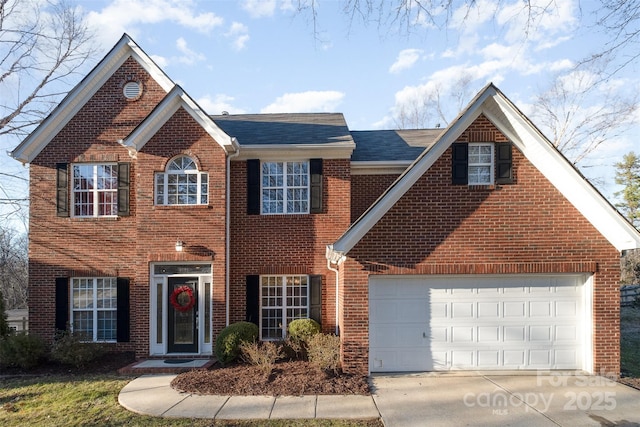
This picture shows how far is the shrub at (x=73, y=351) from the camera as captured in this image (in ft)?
32.8

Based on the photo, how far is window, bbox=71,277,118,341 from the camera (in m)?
11.5

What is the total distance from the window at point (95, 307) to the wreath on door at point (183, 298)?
2.23 meters

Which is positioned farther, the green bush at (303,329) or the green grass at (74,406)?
the green bush at (303,329)

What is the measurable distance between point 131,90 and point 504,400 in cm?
1240

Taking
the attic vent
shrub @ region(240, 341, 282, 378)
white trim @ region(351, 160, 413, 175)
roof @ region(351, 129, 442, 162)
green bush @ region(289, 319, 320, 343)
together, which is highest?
the attic vent

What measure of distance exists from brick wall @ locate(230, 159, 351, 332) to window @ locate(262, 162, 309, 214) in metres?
0.29

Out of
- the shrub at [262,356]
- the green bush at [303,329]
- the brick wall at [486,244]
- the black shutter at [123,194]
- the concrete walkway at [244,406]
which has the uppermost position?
the black shutter at [123,194]

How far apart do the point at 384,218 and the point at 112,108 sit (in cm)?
877

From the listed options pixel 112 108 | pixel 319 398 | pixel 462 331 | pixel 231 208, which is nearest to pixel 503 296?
pixel 462 331

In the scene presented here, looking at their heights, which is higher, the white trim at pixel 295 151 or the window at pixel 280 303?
the white trim at pixel 295 151

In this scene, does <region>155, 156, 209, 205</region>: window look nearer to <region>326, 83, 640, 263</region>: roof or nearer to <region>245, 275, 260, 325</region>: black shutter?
<region>245, 275, 260, 325</region>: black shutter

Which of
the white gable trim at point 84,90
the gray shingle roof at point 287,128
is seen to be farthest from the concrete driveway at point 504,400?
the white gable trim at point 84,90

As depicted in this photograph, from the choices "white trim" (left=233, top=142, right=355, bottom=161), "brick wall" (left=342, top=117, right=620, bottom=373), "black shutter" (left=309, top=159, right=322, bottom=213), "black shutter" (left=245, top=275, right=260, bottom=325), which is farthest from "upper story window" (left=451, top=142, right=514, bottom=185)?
"black shutter" (left=245, top=275, right=260, bottom=325)

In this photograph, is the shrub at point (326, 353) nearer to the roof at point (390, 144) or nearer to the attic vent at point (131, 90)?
the roof at point (390, 144)
